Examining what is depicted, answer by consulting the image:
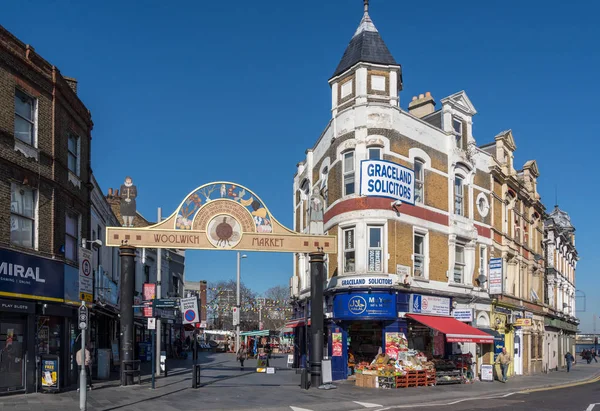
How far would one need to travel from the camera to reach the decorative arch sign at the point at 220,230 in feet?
75.6

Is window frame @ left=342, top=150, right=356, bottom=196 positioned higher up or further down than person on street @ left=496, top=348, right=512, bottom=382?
higher up

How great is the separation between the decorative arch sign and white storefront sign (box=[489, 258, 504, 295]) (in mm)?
12794

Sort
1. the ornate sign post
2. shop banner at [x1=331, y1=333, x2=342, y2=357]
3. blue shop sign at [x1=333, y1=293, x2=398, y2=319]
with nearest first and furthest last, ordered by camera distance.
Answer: the ornate sign post
blue shop sign at [x1=333, y1=293, x2=398, y2=319]
shop banner at [x1=331, y1=333, x2=342, y2=357]

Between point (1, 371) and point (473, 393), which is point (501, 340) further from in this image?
point (1, 371)

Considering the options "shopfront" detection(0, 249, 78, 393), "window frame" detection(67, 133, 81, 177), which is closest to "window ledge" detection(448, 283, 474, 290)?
"window frame" detection(67, 133, 81, 177)

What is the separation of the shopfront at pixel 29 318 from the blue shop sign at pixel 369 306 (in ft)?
36.0

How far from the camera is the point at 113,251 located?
3766 cm

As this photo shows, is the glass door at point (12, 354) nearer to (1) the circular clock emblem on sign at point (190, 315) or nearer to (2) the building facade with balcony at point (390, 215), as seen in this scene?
(1) the circular clock emblem on sign at point (190, 315)

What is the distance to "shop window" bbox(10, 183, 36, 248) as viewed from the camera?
1989 cm

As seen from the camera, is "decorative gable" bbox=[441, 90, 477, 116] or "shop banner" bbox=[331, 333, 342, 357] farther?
"decorative gable" bbox=[441, 90, 477, 116]

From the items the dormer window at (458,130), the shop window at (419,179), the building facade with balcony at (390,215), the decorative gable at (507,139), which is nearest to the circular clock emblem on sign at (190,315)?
the building facade with balcony at (390,215)

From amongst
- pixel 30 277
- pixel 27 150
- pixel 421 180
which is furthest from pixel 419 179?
pixel 30 277

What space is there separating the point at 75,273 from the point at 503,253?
78.0 feet

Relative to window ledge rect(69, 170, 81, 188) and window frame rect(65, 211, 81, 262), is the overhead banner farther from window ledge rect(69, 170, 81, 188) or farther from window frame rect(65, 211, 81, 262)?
window ledge rect(69, 170, 81, 188)
